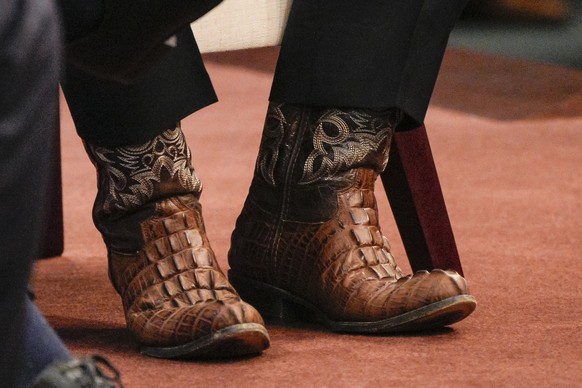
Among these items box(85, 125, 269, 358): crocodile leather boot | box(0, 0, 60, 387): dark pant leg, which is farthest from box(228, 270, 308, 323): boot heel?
box(0, 0, 60, 387): dark pant leg

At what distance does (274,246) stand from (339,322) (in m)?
0.09

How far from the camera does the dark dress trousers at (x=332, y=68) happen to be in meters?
0.90

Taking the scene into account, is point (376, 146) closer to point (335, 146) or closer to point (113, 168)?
point (335, 146)

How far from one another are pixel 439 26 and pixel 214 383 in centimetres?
38

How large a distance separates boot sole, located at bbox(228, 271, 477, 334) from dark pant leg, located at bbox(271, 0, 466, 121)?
0.18 meters

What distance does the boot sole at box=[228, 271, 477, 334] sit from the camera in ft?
2.96

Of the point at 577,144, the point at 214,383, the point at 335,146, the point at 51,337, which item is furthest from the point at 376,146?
the point at 577,144

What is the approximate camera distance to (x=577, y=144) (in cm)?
217

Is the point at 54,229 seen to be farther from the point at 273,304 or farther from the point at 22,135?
the point at 22,135

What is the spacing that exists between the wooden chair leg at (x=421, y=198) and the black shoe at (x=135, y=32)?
1.53 feet

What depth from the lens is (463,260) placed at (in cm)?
129

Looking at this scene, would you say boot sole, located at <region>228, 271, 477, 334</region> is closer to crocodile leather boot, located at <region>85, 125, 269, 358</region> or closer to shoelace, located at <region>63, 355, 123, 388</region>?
crocodile leather boot, located at <region>85, 125, 269, 358</region>

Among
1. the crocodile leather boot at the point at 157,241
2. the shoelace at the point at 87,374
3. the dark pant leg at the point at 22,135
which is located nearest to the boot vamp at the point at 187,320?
the crocodile leather boot at the point at 157,241

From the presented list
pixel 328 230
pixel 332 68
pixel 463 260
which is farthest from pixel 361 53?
pixel 463 260
